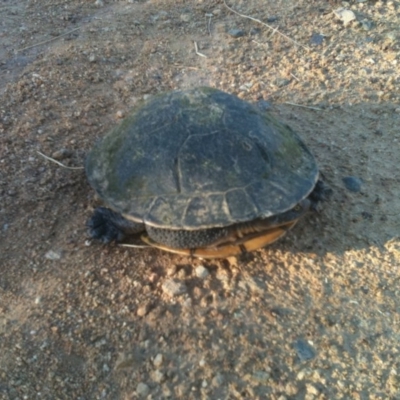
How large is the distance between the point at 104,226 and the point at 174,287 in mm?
626

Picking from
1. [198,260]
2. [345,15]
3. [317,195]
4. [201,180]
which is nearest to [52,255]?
[198,260]

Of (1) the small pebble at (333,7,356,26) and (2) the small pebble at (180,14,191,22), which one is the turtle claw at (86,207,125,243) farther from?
(1) the small pebble at (333,7,356,26)

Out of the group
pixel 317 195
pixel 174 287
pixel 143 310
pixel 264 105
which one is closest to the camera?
pixel 143 310

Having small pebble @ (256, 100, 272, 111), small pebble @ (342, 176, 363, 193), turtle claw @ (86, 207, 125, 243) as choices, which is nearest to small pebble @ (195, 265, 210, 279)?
turtle claw @ (86, 207, 125, 243)

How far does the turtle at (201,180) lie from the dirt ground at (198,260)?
7.5 inches

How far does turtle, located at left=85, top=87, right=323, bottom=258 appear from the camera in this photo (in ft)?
8.72

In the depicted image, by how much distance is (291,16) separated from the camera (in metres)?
5.19

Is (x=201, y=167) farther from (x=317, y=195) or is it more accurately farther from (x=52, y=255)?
(x=52, y=255)

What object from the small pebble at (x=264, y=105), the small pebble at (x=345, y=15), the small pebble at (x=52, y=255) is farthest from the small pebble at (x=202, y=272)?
the small pebble at (x=345, y=15)

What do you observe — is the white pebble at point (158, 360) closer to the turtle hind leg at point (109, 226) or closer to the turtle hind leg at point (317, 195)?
the turtle hind leg at point (109, 226)

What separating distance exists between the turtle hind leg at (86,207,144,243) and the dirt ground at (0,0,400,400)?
3.1 inches

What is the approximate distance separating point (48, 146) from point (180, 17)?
8.10ft

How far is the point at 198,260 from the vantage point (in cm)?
292

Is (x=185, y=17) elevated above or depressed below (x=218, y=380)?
above
